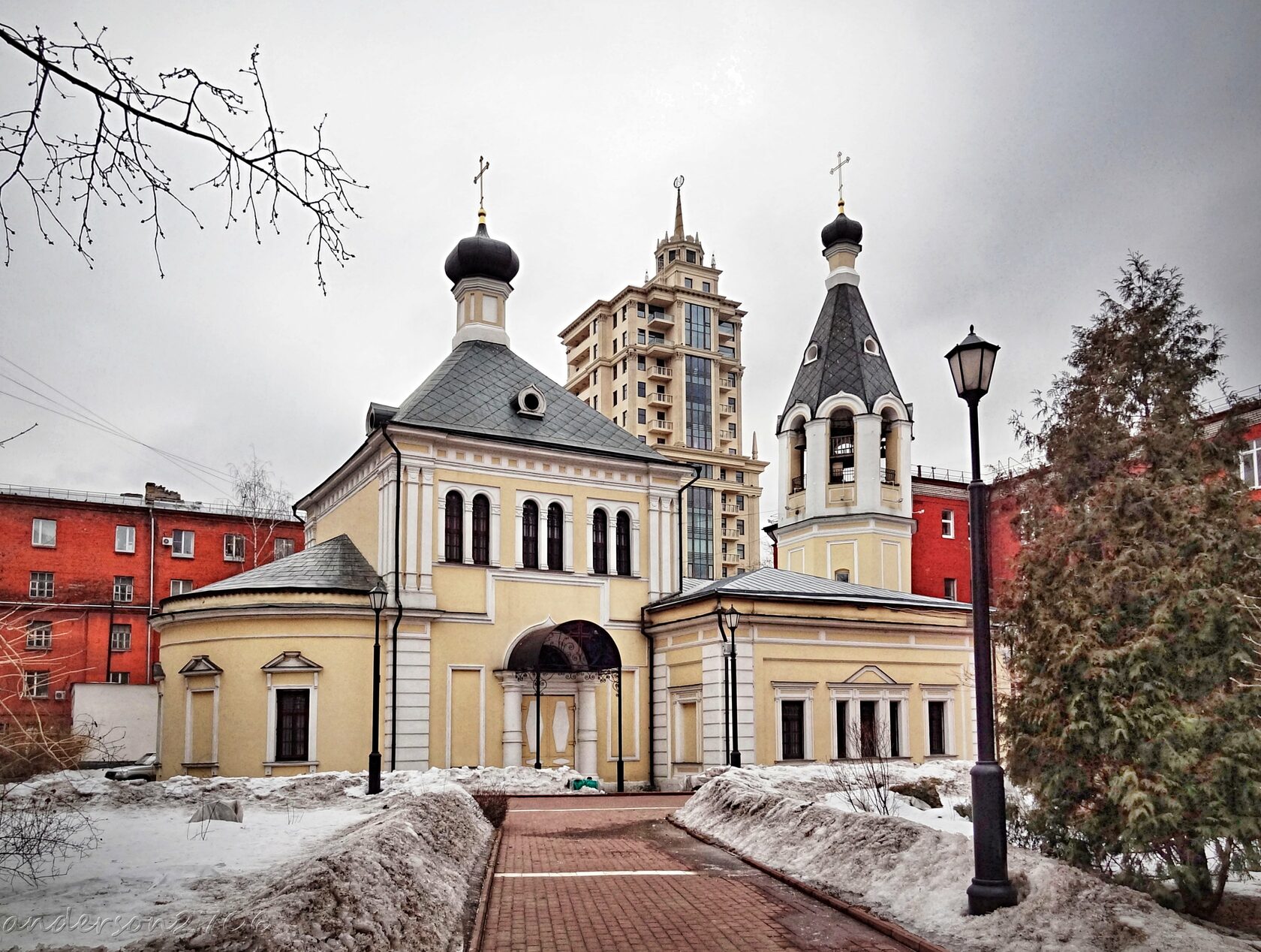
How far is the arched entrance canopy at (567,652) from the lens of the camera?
25453 mm

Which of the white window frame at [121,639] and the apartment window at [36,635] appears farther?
the white window frame at [121,639]

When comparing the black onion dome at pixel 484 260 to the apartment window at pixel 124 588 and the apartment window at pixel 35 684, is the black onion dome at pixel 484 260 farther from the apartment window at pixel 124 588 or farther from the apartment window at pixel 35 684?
the apartment window at pixel 35 684

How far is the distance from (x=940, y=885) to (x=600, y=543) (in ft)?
67.2

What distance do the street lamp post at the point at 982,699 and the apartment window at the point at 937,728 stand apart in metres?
19.8

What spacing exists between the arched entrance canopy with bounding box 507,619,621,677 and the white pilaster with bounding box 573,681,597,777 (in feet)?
1.88

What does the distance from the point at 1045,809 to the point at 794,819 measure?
11.5 ft

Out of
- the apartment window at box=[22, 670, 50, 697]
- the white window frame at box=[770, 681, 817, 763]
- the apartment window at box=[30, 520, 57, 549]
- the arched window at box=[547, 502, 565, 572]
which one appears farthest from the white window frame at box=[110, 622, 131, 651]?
the apartment window at box=[22, 670, 50, 697]

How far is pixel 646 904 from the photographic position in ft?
31.9

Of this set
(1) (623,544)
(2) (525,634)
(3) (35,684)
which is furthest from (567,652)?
(3) (35,684)

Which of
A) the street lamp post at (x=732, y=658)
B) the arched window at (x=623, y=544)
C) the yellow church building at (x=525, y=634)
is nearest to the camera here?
the street lamp post at (x=732, y=658)

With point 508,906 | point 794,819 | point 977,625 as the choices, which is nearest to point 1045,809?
point 977,625

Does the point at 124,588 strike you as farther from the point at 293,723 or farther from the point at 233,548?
the point at 293,723

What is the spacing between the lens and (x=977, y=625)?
30.3 ft

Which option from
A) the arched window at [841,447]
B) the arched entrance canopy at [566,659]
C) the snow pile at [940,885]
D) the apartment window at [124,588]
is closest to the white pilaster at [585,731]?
the arched entrance canopy at [566,659]
